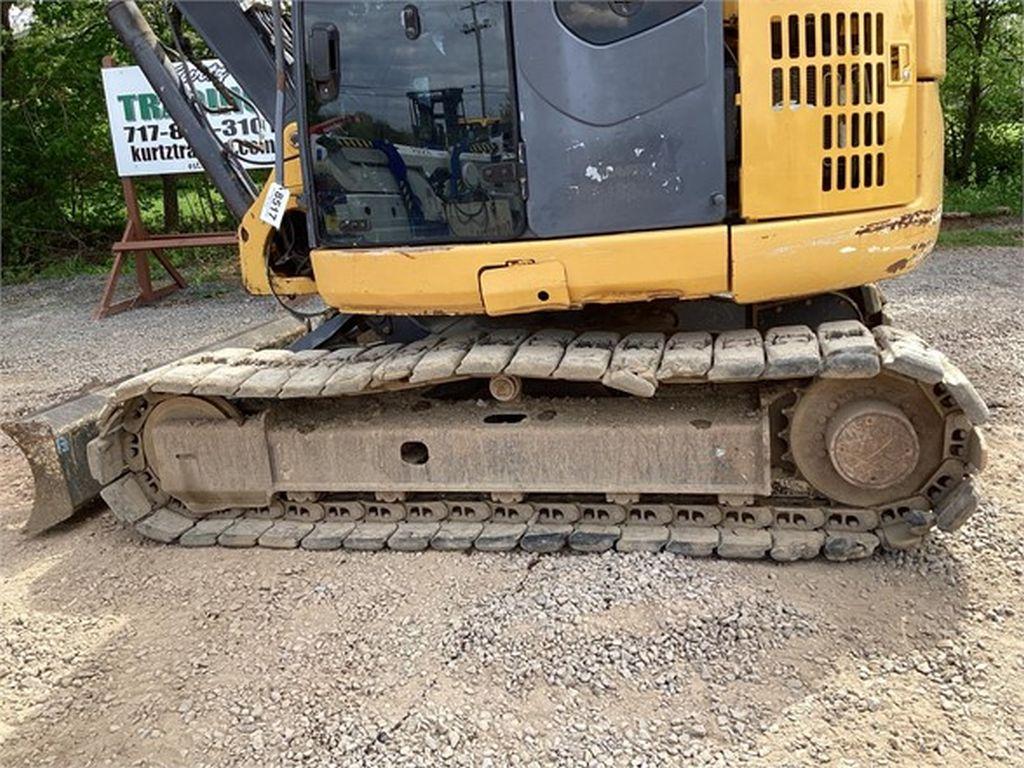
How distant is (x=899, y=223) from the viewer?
3.63 metres

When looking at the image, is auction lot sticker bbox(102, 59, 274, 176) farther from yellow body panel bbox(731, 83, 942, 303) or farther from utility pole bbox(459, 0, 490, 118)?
yellow body panel bbox(731, 83, 942, 303)

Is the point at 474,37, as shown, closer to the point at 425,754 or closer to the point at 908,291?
the point at 425,754

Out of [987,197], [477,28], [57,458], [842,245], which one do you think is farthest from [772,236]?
[987,197]

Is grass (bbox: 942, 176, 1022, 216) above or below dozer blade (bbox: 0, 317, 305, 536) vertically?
above

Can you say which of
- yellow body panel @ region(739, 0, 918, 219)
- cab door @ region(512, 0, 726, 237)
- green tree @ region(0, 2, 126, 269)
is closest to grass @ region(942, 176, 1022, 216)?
yellow body panel @ region(739, 0, 918, 219)

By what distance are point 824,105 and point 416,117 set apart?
1.57 meters

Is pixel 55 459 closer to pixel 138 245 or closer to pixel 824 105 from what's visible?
pixel 824 105

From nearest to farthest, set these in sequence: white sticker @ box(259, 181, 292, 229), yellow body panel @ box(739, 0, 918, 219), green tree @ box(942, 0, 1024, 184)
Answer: yellow body panel @ box(739, 0, 918, 219)
white sticker @ box(259, 181, 292, 229)
green tree @ box(942, 0, 1024, 184)

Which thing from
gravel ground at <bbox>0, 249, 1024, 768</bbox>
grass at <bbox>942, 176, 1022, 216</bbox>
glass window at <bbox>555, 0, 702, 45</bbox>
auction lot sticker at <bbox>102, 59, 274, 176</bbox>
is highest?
auction lot sticker at <bbox>102, 59, 274, 176</bbox>

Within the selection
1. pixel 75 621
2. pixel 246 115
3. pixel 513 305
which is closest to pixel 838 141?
pixel 513 305

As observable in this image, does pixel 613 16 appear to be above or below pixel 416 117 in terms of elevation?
above

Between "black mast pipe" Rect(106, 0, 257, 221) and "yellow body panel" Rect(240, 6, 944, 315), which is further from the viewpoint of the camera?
"black mast pipe" Rect(106, 0, 257, 221)

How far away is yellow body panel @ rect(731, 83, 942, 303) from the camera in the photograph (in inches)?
140

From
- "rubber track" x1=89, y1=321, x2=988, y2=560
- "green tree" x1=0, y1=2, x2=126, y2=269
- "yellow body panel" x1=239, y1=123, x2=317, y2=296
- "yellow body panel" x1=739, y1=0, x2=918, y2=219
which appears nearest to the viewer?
"yellow body panel" x1=739, y1=0, x2=918, y2=219
